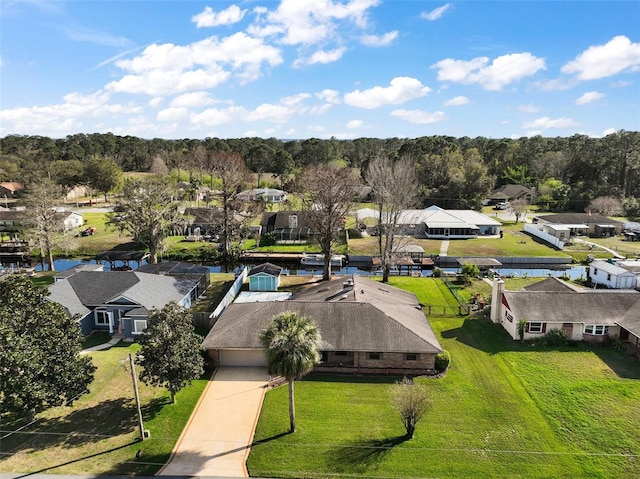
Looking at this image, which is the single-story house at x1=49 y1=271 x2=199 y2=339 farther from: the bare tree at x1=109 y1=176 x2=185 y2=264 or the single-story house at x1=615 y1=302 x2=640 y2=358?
the single-story house at x1=615 y1=302 x2=640 y2=358

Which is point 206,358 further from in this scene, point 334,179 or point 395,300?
point 334,179

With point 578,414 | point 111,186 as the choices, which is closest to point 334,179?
point 578,414

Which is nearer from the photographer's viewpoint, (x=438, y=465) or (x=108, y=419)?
(x=438, y=465)

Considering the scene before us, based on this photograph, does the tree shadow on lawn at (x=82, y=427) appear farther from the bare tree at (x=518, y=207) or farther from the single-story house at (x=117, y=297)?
the bare tree at (x=518, y=207)

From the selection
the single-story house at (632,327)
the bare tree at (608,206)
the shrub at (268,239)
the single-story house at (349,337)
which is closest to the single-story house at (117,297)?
the single-story house at (349,337)

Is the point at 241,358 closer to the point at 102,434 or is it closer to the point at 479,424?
the point at 102,434

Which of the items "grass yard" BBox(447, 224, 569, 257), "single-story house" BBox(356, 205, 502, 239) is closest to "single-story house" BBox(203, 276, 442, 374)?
"grass yard" BBox(447, 224, 569, 257)

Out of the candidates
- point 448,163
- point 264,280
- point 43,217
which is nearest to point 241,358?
point 264,280
